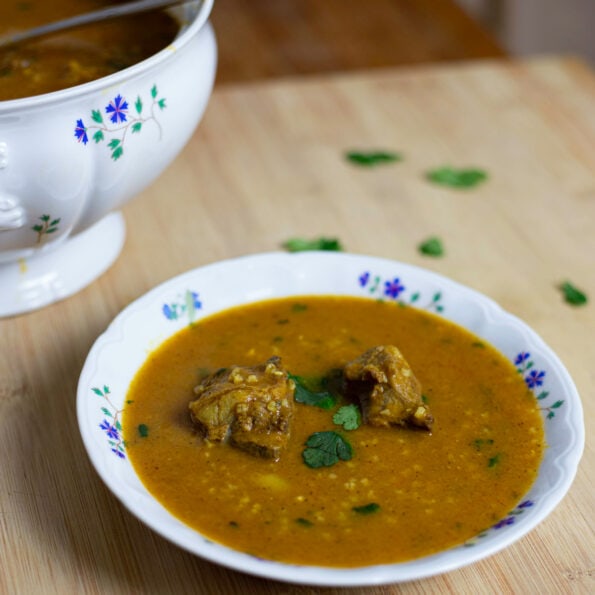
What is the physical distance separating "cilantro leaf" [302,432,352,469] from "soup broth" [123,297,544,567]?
1 cm

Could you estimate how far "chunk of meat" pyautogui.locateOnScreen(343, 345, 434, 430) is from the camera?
1.66 meters

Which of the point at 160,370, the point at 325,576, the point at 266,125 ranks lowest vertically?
the point at 266,125

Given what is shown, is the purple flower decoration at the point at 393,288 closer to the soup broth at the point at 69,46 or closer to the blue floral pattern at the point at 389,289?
the blue floral pattern at the point at 389,289

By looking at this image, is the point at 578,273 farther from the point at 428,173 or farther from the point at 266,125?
the point at 266,125

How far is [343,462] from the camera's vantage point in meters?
1.60

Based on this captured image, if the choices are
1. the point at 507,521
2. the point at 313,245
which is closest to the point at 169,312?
the point at 313,245

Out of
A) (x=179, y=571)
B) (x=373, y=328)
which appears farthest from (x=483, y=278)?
(x=179, y=571)

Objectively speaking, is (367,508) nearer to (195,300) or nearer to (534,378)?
(534,378)

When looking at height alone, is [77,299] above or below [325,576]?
below

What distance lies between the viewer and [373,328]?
6.39 ft

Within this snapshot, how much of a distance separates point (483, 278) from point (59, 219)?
98 centimetres

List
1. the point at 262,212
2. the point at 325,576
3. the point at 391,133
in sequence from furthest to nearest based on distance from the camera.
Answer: the point at 391,133
the point at 262,212
the point at 325,576

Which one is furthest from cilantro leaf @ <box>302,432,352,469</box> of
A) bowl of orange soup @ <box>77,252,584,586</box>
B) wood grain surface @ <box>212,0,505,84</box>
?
wood grain surface @ <box>212,0,505,84</box>

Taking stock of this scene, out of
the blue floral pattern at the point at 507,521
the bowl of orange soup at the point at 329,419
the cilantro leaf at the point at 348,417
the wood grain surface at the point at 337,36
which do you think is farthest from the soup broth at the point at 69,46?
the wood grain surface at the point at 337,36
